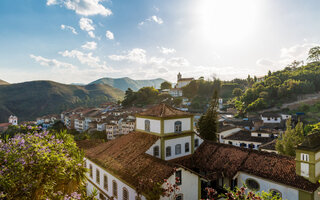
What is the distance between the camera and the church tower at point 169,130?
594 inches

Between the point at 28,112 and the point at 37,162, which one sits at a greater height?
the point at 37,162

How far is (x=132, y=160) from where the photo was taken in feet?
45.5

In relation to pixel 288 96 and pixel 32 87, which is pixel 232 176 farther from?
pixel 32 87

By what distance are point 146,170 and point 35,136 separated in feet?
23.7

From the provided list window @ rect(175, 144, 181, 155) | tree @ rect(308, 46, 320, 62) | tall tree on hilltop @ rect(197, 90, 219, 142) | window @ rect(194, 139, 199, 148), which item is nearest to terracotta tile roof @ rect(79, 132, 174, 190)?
window @ rect(175, 144, 181, 155)

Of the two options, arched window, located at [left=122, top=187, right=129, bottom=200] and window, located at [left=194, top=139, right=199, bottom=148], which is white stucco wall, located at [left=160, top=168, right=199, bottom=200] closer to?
arched window, located at [left=122, top=187, right=129, bottom=200]

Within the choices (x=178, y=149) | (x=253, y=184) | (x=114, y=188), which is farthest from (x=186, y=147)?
(x=114, y=188)

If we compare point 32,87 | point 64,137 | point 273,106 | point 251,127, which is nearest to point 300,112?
point 273,106

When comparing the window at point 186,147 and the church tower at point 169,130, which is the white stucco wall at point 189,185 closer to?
the church tower at point 169,130

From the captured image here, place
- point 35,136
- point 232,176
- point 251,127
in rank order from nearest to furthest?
point 35,136 < point 232,176 < point 251,127

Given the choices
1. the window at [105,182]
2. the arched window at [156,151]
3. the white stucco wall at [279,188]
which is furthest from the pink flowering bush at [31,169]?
the white stucco wall at [279,188]

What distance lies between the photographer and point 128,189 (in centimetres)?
1221

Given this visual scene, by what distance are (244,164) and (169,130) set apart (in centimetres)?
628

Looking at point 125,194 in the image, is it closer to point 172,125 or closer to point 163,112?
point 172,125
